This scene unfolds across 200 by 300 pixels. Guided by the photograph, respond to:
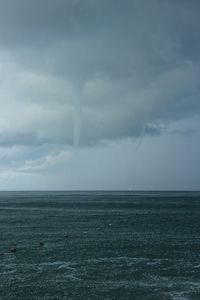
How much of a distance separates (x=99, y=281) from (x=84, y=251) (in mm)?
18763

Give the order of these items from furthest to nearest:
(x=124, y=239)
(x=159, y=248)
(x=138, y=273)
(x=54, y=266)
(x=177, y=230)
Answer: (x=177, y=230) → (x=124, y=239) → (x=159, y=248) → (x=54, y=266) → (x=138, y=273)

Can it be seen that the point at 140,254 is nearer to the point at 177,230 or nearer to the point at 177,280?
the point at 177,280

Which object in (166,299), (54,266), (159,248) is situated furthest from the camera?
(159,248)

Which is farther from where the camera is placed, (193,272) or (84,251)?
(84,251)

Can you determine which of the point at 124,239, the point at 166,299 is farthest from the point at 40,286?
the point at 124,239

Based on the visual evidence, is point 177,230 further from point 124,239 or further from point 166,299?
point 166,299

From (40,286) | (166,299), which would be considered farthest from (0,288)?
(166,299)

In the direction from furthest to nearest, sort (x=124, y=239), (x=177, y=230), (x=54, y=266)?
1. (x=177, y=230)
2. (x=124, y=239)
3. (x=54, y=266)

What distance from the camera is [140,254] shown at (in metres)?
56.6

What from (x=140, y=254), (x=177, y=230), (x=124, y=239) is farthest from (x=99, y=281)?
(x=177, y=230)

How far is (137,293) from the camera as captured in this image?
36969 millimetres

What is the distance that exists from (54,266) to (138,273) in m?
10.7

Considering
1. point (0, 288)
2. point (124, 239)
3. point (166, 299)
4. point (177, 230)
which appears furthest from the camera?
point (177, 230)

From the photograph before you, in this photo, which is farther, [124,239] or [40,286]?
[124,239]
